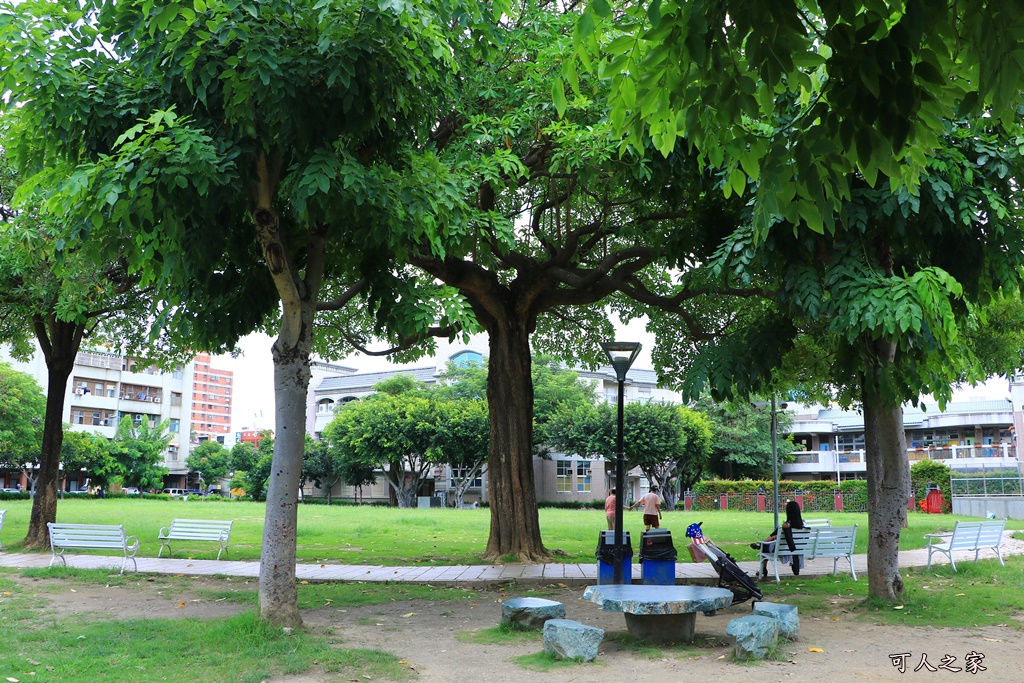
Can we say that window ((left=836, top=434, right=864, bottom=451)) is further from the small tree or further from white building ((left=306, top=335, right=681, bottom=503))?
the small tree

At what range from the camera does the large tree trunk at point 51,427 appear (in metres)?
16.6

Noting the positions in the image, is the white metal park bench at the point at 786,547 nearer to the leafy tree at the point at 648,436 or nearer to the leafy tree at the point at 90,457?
the leafy tree at the point at 648,436

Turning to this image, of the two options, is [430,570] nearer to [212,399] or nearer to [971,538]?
[971,538]

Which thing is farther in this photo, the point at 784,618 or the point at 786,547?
the point at 786,547

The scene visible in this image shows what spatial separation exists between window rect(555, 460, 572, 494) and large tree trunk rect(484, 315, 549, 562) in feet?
150

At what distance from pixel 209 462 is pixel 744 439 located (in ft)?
150

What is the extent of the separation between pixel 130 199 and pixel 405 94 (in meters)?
2.86

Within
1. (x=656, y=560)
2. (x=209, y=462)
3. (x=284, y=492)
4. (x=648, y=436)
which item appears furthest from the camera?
(x=209, y=462)

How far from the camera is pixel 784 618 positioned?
8492 millimetres

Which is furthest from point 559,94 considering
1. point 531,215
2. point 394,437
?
point 394,437

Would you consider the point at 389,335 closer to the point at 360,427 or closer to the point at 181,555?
the point at 181,555

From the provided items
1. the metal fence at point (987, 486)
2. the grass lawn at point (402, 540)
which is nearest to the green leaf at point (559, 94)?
the grass lawn at point (402, 540)

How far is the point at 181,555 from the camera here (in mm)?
16812

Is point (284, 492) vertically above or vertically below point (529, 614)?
above
